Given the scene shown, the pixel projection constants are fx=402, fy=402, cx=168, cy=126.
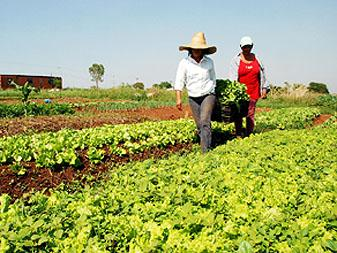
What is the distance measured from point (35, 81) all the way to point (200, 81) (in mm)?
51889

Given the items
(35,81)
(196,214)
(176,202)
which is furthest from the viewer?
(35,81)

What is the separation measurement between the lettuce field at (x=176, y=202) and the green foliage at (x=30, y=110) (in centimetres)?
999

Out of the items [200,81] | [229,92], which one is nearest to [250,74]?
[229,92]

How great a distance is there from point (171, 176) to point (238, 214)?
1306 millimetres

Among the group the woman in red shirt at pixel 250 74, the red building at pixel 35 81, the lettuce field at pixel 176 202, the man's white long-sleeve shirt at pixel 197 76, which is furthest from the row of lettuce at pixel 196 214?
the red building at pixel 35 81

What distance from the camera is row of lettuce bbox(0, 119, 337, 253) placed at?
7.80 ft

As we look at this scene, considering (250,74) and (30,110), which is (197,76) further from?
(30,110)

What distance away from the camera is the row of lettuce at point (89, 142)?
585cm

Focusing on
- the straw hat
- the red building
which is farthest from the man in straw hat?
the red building

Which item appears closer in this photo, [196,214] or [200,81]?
[196,214]

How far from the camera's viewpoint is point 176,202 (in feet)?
10.4

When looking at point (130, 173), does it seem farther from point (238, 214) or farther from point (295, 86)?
point (295, 86)

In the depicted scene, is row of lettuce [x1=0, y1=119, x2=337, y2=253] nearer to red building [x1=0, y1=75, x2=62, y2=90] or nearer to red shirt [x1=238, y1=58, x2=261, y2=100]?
red shirt [x1=238, y1=58, x2=261, y2=100]

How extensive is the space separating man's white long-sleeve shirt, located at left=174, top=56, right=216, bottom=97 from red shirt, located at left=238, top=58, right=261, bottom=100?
140 cm
